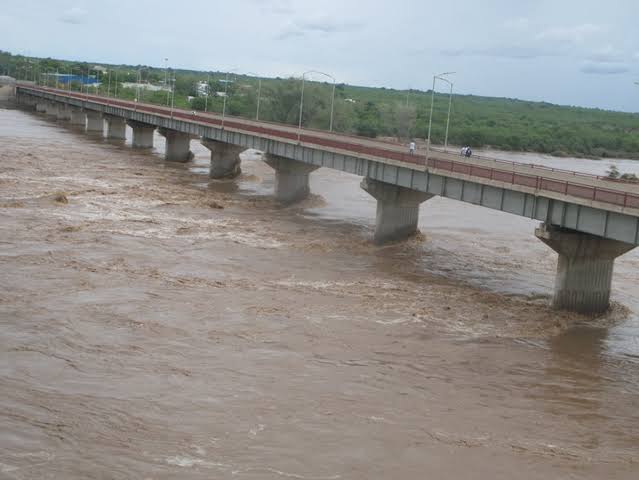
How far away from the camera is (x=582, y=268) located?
32.1 m

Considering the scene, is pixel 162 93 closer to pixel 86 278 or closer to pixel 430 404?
pixel 86 278

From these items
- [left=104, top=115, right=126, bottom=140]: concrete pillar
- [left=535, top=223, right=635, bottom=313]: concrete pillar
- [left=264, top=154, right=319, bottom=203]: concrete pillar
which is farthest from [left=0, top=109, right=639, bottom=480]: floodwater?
[left=104, top=115, right=126, bottom=140]: concrete pillar

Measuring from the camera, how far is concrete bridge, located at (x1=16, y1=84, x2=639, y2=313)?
30.8m

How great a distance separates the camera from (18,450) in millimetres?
17516

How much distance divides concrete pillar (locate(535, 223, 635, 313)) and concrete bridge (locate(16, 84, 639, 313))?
0.12ft

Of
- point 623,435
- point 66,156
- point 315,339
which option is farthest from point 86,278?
point 66,156

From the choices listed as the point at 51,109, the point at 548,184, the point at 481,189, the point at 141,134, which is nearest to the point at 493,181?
the point at 481,189

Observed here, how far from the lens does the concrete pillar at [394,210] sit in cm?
4400

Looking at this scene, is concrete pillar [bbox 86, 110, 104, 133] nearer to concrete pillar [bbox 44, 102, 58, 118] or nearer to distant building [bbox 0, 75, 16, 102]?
concrete pillar [bbox 44, 102, 58, 118]

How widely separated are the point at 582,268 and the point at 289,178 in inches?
1103

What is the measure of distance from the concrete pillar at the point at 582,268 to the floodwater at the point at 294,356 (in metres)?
0.89

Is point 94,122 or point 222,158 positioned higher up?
point 94,122

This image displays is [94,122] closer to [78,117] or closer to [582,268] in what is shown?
[78,117]

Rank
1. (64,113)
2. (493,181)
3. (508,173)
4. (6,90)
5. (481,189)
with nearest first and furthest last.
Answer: (508,173)
(493,181)
(481,189)
(64,113)
(6,90)
